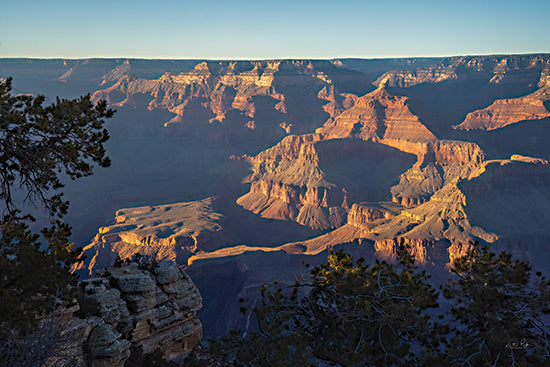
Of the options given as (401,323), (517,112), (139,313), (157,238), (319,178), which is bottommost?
(157,238)

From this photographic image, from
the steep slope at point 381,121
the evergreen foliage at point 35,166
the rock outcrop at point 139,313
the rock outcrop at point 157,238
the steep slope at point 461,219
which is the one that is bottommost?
the rock outcrop at point 157,238

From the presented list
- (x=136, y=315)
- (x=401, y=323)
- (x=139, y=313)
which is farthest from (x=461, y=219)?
(x=136, y=315)

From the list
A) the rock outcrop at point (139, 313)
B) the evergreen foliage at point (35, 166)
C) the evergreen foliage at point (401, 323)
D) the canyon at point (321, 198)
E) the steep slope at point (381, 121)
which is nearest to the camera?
the evergreen foliage at point (35, 166)

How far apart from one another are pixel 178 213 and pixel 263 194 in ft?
105

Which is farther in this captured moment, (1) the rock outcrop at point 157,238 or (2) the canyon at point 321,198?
(1) the rock outcrop at point 157,238

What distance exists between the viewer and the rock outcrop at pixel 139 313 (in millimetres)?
15062

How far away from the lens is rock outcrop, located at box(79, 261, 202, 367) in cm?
1506

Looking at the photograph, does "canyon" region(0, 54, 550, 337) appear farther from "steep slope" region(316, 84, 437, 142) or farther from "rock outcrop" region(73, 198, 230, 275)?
"steep slope" region(316, 84, 437, 142)

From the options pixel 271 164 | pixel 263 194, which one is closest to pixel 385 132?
pixel 271 164

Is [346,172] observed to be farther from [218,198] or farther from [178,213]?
[178,213]

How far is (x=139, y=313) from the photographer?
18.2 metres

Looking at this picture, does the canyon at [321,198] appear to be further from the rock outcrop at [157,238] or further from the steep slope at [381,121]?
the steep slope at [381,121]

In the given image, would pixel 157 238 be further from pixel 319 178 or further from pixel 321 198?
pixel 319 178

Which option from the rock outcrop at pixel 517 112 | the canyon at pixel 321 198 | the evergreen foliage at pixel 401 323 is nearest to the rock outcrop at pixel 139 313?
the evergreen foliage at pixel 401 323
